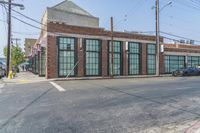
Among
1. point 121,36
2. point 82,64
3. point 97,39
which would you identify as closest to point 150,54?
point 121,36

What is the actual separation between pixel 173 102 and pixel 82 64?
65.9 feet

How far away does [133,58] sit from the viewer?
33844 mm

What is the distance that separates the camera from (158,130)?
6.20m

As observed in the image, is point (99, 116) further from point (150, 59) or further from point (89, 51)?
Result: point (150, 59)

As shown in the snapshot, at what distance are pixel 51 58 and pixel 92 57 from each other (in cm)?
577

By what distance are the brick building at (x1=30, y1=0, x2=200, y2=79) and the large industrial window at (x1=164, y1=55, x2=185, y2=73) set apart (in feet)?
1.39

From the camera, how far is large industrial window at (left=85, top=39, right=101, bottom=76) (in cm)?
2989

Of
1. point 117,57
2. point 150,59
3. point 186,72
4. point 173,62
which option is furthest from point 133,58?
point 173,62

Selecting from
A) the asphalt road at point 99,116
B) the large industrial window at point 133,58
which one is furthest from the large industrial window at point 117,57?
the asphalt road at point 99,116

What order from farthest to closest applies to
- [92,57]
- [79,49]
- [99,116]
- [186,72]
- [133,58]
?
[186,72] → [133,58] → [92,57] → [79,49] → [99,116]

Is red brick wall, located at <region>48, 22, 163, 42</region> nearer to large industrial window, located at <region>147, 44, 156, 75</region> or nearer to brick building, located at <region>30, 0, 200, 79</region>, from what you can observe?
brick building, located at <region>30, 0, 200, 79</region>

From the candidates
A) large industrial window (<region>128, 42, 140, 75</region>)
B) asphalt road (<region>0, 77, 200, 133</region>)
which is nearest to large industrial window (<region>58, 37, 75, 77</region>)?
large industrial window (<region>128, 42, 140, 75</region>)

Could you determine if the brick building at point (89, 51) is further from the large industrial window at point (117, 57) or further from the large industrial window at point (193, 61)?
the large industrial window at point (193, 61)

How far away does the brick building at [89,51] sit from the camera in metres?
27.7
